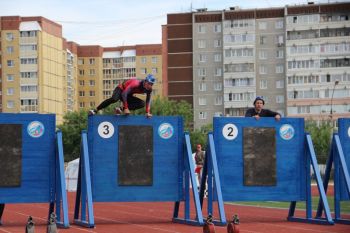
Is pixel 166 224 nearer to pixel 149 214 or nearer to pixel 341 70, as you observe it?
pixel 149 214

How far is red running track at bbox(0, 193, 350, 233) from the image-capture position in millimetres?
20188

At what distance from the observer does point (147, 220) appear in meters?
23.6

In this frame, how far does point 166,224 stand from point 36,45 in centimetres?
12883

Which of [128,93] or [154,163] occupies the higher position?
[128,93]

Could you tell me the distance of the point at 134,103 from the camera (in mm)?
22016

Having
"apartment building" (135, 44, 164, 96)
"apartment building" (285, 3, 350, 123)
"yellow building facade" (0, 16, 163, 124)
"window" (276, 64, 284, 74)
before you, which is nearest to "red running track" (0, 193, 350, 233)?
"apartment building" (285, 3, 350, 123)

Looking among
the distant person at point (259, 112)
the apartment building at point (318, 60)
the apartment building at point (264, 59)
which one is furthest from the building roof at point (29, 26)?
the distant person at point (259, 112)

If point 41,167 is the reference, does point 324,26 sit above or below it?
above

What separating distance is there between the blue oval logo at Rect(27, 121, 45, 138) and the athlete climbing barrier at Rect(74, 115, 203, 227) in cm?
108

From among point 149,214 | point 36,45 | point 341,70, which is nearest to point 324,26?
point 341,70

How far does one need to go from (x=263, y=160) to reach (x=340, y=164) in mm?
1855

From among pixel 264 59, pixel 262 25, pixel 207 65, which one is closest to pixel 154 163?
pixel 262 25

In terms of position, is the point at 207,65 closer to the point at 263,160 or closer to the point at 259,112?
the point at 259,112

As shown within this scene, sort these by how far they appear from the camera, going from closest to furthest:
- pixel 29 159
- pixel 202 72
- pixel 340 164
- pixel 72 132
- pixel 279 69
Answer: pixel 29 159 → pixel 340 164 → pixel 72 132 → pixel 279 69 → pixel 202 72
